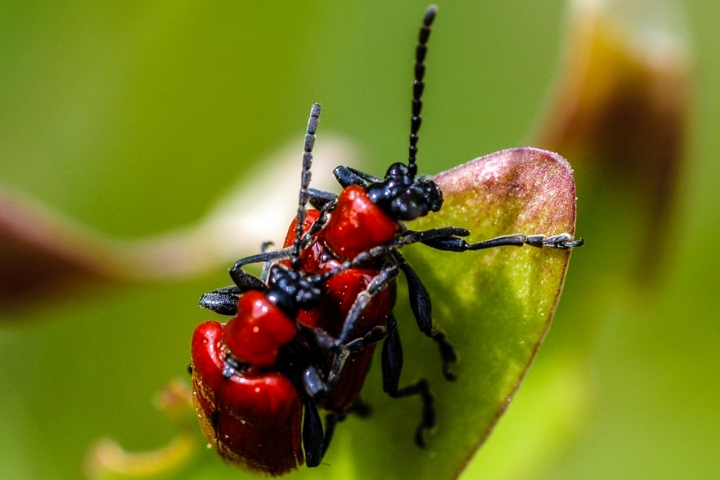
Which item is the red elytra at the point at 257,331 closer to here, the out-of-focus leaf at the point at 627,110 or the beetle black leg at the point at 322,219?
the beetle black leg at the point at 322,219

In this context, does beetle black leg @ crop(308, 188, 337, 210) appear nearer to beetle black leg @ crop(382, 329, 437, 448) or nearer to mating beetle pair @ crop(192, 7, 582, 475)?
mating beetle pair @ crop(192, 7, 582, 475)

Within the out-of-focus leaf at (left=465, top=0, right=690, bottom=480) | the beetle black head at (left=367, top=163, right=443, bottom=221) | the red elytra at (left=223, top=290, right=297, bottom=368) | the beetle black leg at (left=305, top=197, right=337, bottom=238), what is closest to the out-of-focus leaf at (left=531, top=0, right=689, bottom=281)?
the out-of-focus leaf at (left=465, top=0, right=690, bottom=480)

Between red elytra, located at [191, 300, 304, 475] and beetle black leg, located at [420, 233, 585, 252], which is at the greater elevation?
beetle black leg, located at [420, 233, 585, 252]

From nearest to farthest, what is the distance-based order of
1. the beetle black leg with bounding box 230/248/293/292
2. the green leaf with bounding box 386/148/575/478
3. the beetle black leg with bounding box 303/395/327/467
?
the green leaf with bounding box 386/148/575/478 < the beetle black leg with bounding box 303/395/327/467 < the beetle black leg with bounding box 230/248/293/292

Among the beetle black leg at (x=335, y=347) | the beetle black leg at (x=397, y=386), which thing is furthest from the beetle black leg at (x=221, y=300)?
the beetle black leg at (x=397, y=386)

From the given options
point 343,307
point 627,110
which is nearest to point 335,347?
point 343,307

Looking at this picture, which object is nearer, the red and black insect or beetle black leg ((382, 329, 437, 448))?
beetle black leg ((382, 329, 437, 448))

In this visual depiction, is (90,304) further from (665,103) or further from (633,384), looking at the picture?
(633,384)

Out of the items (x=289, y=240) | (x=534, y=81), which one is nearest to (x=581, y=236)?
(x=289, y=240)
